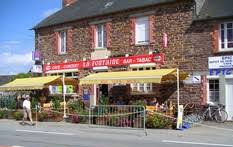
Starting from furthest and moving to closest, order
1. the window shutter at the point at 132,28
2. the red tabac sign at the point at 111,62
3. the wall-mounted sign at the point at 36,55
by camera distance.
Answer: the wall-mounted sign at the point at 36,55, the window shutter at the point at 132,28, the red tabac sign at the point at 111,62

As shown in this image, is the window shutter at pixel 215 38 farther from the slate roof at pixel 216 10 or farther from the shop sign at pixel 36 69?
the shop sign at pixel 36 69

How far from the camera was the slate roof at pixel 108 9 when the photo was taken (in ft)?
85.5

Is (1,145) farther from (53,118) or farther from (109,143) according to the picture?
(53,118)

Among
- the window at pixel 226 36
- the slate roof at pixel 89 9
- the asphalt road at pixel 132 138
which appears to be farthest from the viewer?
the slate roof at pixel 89 9

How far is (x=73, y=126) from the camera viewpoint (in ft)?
80.0

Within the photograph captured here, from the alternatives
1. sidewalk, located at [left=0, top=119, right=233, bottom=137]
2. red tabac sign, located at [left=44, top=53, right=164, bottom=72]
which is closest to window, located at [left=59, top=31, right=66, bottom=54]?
red tabac sign, located at [left=44, top=53, right=164, bottom=72]

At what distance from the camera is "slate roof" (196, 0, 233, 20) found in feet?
83.6

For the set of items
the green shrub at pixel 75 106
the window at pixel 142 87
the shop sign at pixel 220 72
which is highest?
the shop sign at pixel 220 72

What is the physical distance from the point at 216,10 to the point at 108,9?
24.8 feet

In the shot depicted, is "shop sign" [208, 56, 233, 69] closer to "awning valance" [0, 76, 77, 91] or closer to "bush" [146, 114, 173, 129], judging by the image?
"bush" [146, 114, 173, 129]

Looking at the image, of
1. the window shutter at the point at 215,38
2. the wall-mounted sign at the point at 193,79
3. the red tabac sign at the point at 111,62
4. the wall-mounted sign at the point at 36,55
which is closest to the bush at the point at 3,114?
the red tabac sign at the point at 111,62

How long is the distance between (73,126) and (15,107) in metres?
8.41

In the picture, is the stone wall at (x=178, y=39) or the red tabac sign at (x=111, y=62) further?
the red tabac sign at (x=111, y=62)

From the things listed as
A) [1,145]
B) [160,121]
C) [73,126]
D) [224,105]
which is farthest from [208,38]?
[1,145]
